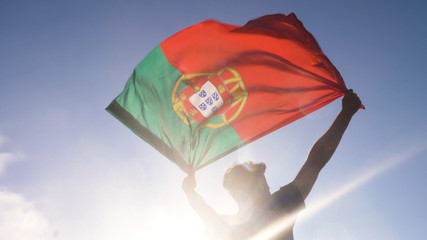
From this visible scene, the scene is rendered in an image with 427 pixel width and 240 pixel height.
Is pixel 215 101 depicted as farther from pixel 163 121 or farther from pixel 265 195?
pixel 265 195

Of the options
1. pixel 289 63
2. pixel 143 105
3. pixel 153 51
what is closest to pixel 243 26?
pixel 289 63

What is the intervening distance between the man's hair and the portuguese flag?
3.66ft

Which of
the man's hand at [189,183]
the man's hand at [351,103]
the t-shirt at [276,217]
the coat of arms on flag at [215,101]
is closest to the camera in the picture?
the t-shirt at [276,217]

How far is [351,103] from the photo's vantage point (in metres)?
3.18

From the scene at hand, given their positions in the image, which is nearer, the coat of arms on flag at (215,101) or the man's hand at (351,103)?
the man's hand at (351,103)

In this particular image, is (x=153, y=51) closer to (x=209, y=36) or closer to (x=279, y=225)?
(x=209, y=36)

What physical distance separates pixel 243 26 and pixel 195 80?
125 cm

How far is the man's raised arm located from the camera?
8.00ft

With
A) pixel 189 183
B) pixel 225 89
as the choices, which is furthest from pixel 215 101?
pixel 189 183

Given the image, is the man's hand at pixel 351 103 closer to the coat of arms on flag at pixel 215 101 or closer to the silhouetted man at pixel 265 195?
the silhouetted man at pixel 265 195

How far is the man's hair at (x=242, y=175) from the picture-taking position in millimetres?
2969

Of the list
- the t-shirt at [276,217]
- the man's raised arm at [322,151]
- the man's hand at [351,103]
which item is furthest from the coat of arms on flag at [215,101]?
the t-shirt at [276,217]

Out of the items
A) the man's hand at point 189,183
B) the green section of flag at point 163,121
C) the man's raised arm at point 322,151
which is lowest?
the man's raised arm at point 322,151

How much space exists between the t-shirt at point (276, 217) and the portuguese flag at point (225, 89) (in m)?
1.78
